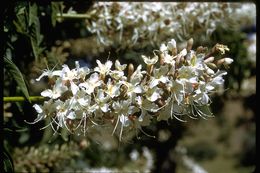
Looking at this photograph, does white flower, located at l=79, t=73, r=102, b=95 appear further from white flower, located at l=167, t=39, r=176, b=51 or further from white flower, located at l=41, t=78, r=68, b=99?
white flower, located at l=167, t=39, r=176, b=51

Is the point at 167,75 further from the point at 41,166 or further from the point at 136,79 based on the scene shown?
the point at 41,166

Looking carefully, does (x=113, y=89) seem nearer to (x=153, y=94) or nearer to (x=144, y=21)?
(x=153, y=94)

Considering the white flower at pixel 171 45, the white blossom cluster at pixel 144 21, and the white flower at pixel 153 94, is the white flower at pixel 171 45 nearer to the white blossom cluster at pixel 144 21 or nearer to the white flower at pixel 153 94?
the white flower at pixel 153 94

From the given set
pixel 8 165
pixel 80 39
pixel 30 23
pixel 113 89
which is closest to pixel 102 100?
pixel 113 89

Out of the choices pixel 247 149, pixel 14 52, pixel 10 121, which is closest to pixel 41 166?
pixel 10 121

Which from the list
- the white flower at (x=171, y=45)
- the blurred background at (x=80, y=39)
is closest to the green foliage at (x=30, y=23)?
the blurred background at (x=80, y=39)

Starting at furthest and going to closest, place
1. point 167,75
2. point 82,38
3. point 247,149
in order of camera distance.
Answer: point 247,149 → point 82,38 → point 167,75
